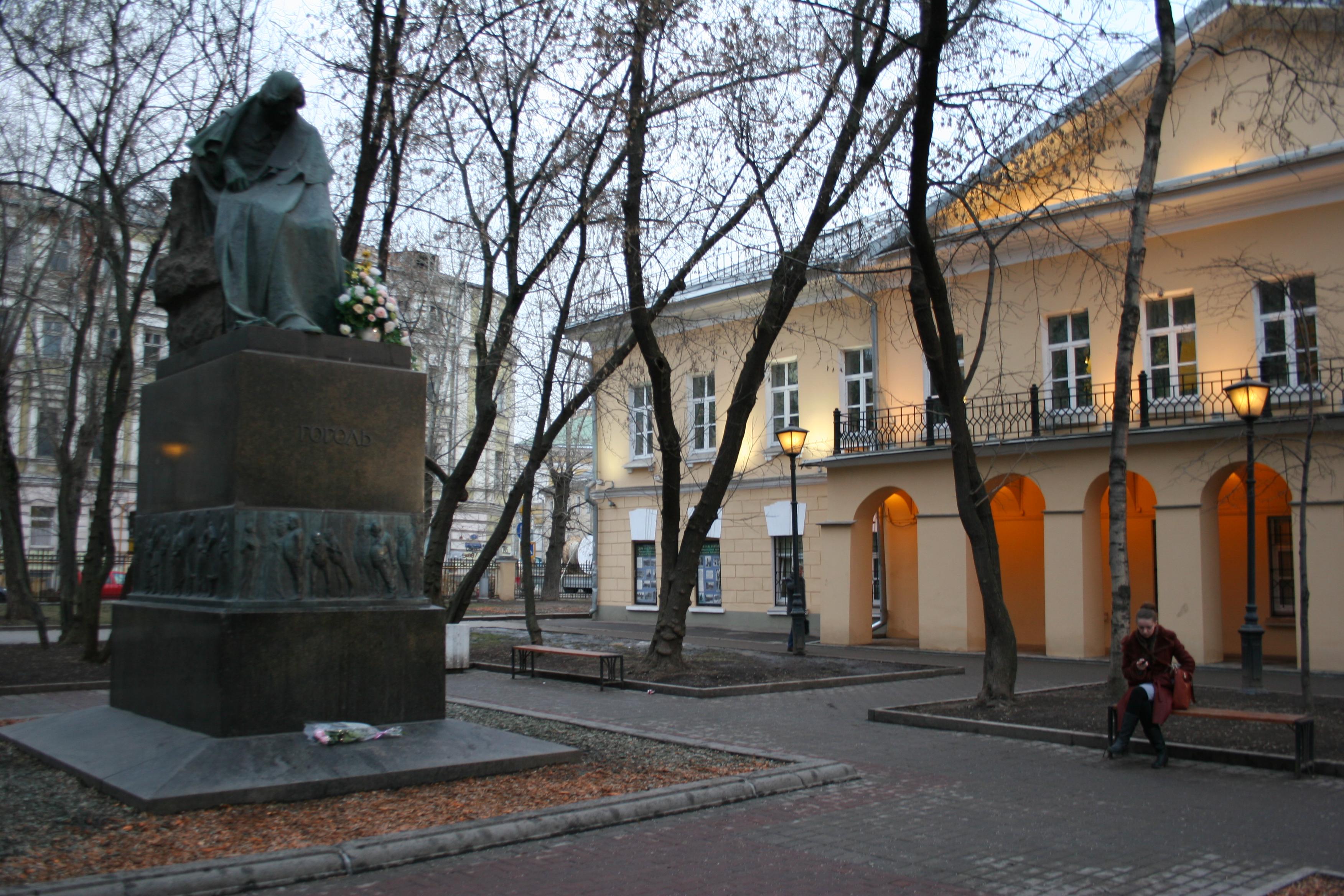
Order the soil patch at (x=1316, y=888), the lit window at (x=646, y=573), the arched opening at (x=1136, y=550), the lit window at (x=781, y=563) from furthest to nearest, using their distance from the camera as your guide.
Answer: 1. the lit window at (x=646, y=573)
2. the lit window at (x=781, y=563)
3. the arched opening at (x=1136, y=550)
4. the soil patch at (x=1316, y=888)

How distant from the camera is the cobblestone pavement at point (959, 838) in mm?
5754

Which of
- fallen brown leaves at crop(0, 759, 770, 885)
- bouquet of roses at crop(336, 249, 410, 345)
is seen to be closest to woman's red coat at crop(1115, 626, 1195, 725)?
fallen brown leaves at crop(0, 759, 770, 885)

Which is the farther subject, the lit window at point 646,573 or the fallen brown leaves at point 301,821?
the lit window at point 646,573

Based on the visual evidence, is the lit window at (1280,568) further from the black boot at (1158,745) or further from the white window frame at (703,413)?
the white window frame at (703,413)

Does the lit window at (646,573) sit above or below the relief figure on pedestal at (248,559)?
below

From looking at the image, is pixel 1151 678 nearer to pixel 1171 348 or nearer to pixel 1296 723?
pixel 1296 723

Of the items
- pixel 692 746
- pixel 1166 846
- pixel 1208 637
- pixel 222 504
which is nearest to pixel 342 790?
pixel 222 504

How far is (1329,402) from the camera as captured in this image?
1766 cm

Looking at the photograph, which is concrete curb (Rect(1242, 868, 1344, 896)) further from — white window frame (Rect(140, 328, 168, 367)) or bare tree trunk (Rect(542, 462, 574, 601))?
bare tree trunk (Rect(542, 462, 574, 601))

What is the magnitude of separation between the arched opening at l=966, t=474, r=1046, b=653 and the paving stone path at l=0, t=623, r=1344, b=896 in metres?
13.4

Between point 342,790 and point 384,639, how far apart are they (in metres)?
1.29

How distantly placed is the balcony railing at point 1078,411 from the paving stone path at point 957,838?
8.32 metres

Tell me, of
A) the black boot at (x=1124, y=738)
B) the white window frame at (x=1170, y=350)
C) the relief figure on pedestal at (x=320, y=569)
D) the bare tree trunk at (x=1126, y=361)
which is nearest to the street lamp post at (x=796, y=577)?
the white window frame at (x=1170, y=350)

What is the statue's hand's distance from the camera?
352 inches
